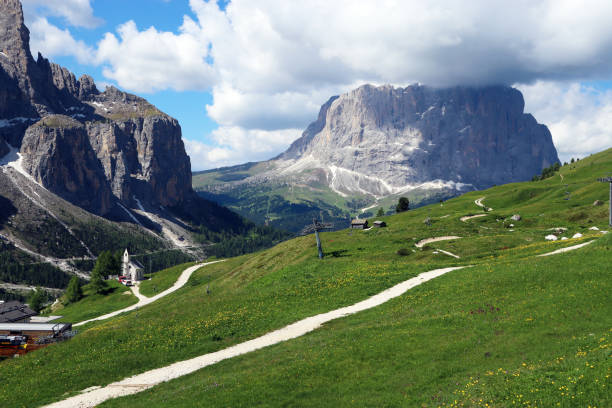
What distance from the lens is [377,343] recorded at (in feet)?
97.2

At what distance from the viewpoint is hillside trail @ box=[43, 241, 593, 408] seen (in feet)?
93.9

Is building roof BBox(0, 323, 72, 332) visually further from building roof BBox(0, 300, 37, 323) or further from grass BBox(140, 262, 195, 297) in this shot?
grass BBox(140, 262, 195, 297)

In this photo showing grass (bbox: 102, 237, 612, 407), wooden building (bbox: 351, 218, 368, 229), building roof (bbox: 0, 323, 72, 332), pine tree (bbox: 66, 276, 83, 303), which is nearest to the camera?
grass (bbox: 102, 237, 612, 407)

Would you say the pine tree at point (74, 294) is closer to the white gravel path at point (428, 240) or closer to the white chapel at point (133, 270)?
the white chapel at point (133, 270)

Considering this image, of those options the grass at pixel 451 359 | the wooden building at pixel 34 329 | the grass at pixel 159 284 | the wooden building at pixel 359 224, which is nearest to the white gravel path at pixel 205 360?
the grass at pixel 451 359

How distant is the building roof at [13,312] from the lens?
104012 millimetres

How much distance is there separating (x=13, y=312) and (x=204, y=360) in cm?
10194

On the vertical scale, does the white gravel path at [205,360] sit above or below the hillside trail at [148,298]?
above

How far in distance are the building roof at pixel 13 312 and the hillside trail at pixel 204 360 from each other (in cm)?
9243

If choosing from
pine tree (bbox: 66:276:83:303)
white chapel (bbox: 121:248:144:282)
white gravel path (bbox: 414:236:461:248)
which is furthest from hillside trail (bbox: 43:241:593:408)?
white chapel (bbox: 121:248:144:282)

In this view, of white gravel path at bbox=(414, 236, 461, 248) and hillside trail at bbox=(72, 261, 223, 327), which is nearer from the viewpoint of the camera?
white gravel path at bbox=(414, 236, 461, 248)

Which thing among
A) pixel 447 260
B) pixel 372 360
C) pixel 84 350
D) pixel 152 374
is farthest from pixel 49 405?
pixel 447 260

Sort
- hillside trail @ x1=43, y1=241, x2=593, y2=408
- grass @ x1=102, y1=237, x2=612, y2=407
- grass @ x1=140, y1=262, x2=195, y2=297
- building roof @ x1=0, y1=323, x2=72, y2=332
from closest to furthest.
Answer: grass @ x1=102, y1=237, x2=612, y2=407, hillside trail @ x1=43, y1=241, x2=593, y2=408, building roof @ x1=0, y1=323, x2=72, y2=332, grass @ x1=140, y1=262, x2=195, y2=297

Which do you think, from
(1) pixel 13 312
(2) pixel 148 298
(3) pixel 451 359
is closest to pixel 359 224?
(2) pixel 148 298
